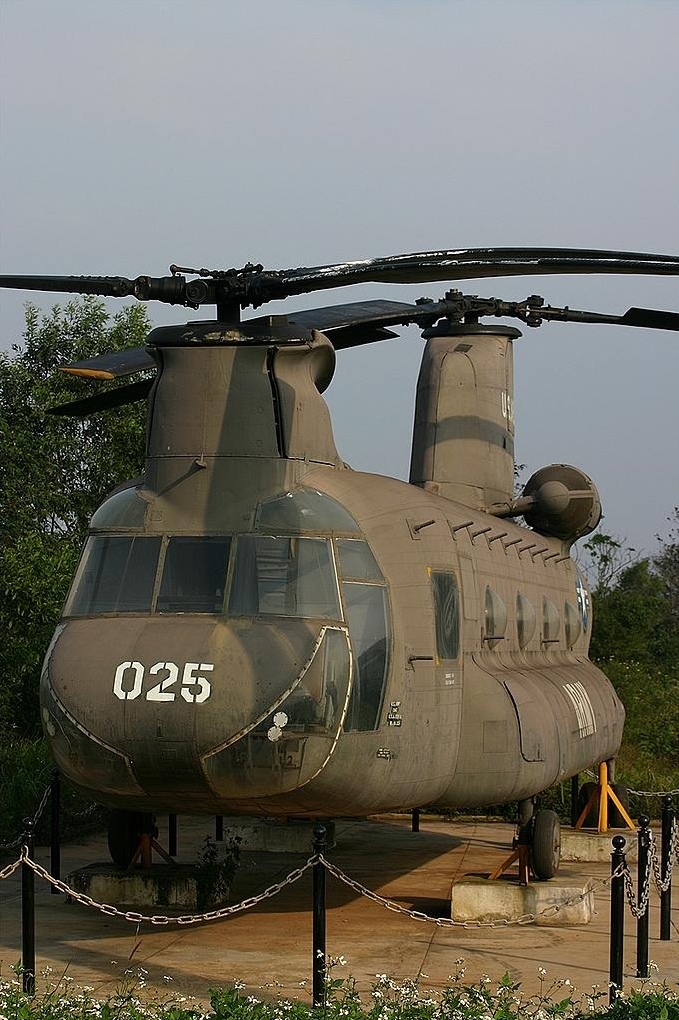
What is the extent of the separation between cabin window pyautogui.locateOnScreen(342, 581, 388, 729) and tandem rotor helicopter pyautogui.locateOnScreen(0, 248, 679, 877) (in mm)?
18

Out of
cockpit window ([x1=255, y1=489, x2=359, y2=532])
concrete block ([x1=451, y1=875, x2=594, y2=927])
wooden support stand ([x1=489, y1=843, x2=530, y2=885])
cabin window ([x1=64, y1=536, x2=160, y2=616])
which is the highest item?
cockpit window ([x1=255, y1=489, x2=359, y2=532])

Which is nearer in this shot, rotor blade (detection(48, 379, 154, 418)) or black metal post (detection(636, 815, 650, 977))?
black metal post (detection(636, 815, 650, 977))

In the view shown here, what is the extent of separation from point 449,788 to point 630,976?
2082mm

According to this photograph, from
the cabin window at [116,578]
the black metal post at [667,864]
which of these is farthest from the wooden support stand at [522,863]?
the cabin window at [116,578]

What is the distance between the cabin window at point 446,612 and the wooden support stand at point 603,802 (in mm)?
5432

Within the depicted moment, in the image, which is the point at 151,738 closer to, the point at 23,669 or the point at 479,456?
the point at 479,456

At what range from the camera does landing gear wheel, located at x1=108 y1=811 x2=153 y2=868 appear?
11453mm

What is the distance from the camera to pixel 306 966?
941cm

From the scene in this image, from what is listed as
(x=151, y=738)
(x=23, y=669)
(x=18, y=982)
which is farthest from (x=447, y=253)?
(x=23, y=669)

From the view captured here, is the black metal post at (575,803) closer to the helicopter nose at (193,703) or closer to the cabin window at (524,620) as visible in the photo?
the cabin window at (524,620)

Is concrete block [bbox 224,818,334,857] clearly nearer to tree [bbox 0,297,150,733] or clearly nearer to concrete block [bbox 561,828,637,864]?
concrete block [bbox 561,828,637,864]

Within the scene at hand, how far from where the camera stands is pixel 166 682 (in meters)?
8.91

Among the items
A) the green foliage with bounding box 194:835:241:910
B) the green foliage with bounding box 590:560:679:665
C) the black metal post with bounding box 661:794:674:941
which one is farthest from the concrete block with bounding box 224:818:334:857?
the green foliage with bounding box 590:560:679:665

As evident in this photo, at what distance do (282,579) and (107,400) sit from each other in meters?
3.05
